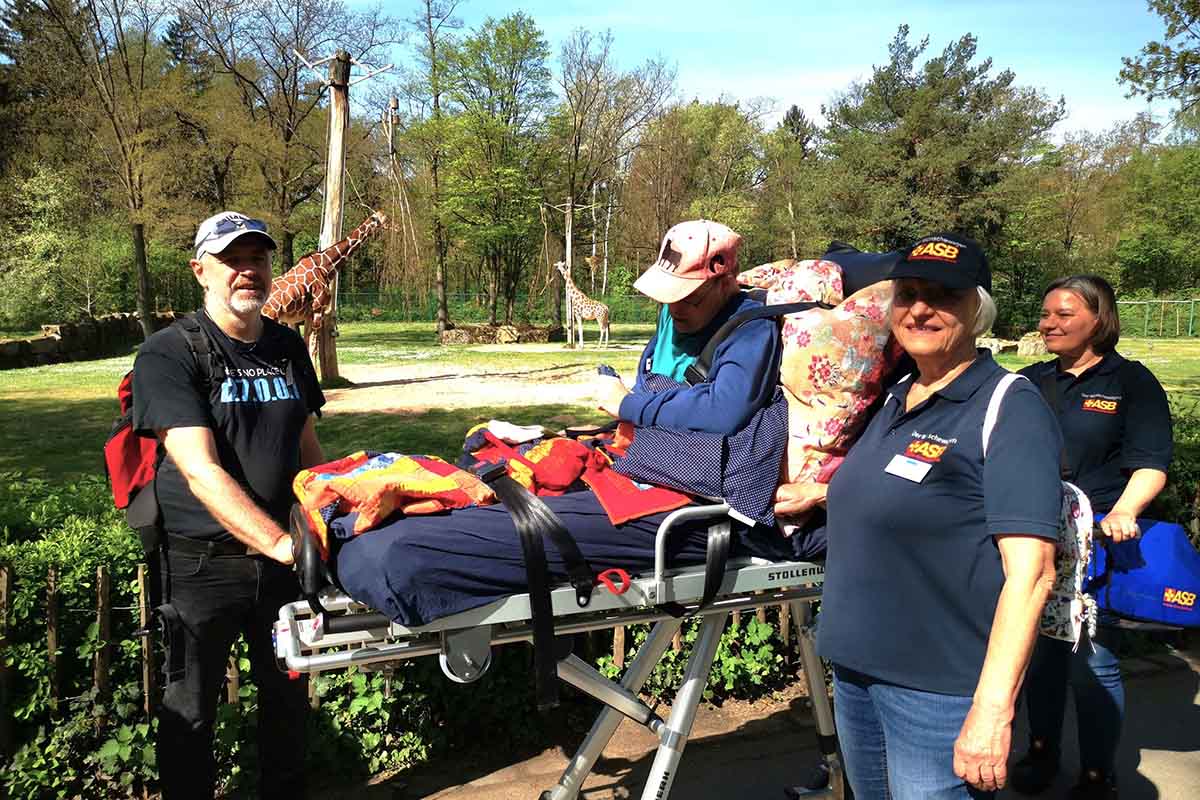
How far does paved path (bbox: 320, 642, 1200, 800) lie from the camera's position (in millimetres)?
3500

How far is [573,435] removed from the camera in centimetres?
285

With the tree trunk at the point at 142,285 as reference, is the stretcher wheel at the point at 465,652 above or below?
below

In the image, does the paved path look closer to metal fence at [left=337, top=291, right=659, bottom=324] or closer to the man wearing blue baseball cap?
the man wearing blue baseball cap

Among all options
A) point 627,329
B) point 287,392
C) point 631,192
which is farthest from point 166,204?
point 631,192

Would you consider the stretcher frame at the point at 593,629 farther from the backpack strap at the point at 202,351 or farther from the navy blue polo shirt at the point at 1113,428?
the navy blue polo shirt at the point at 1113,428

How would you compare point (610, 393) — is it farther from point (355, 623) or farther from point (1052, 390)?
point (1052, 390)

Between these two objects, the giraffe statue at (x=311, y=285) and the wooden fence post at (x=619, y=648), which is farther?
the giraffe statue at (x=311, y=285)

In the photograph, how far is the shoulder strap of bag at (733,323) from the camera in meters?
2.35

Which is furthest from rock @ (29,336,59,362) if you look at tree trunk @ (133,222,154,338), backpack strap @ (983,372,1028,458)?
backpack strap @ (983,372,1028,458)

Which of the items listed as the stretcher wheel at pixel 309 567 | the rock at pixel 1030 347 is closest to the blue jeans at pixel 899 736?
the stretcher wheel at pixel 309 567

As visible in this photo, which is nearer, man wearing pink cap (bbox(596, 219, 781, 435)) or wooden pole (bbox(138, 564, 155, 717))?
man wearing pink cap (bbox(596, 219, 781, 435))

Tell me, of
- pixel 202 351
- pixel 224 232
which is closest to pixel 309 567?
pixel 202 351

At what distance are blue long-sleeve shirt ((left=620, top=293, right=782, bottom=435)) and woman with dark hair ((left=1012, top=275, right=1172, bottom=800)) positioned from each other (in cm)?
149

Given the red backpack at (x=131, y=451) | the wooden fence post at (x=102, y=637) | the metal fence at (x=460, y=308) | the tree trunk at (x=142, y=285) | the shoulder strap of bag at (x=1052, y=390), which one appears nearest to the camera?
the red backpack at (x=131, y=451)
